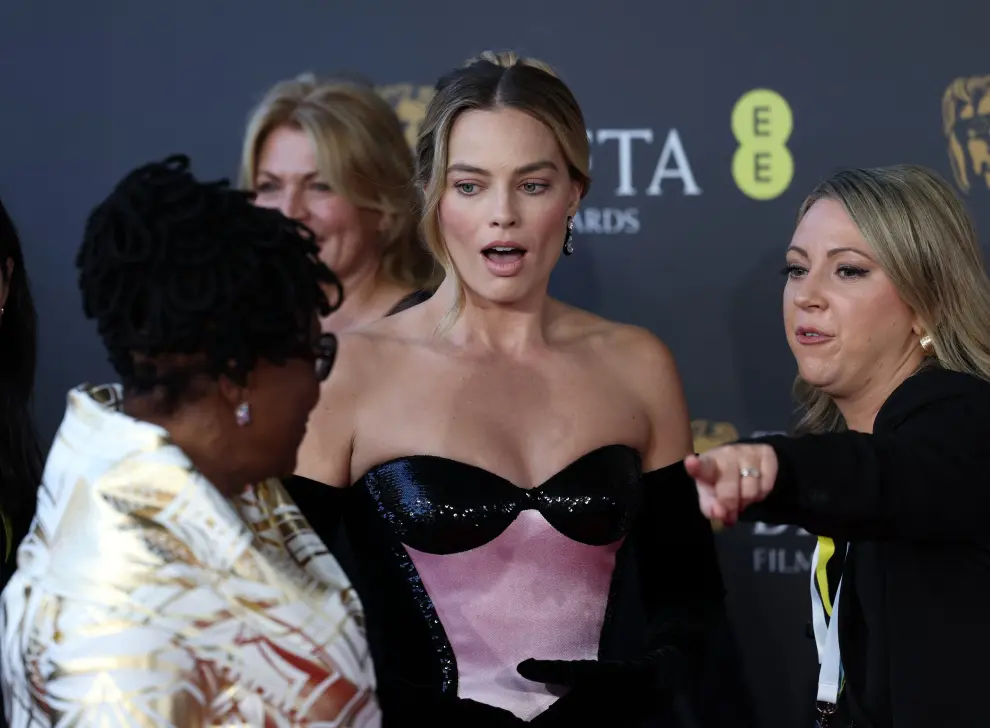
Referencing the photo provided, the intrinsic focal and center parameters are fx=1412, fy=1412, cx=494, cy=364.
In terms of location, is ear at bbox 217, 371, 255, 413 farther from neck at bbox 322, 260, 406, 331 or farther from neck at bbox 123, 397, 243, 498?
neck at bbox 322, 260, 406, 331

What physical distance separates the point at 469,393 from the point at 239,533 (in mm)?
1052

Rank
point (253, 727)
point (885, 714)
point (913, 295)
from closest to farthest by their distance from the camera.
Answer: point (253, 727) → point (885, 714) → point (913, 295)

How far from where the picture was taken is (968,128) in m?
3.06

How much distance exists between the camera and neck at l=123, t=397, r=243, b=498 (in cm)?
123

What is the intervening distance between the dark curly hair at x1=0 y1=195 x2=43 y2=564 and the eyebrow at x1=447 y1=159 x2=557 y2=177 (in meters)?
0.70

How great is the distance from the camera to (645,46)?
310 centimetres

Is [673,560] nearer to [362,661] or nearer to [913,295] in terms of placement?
[913,295]

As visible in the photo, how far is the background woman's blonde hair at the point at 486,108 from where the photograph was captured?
2.20 meters

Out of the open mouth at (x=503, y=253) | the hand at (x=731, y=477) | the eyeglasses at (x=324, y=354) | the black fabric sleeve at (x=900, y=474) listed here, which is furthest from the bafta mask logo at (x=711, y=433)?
the eyeglasses at (x=324, y=354)

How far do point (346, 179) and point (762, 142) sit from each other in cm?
91

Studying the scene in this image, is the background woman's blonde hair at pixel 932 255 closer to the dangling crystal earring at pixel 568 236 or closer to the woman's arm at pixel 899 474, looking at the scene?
the woman's arm at pixel 899 474

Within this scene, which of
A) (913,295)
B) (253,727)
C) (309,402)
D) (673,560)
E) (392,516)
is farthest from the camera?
(673,560)

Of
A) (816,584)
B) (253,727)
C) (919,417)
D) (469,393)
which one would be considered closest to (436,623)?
(469,393)

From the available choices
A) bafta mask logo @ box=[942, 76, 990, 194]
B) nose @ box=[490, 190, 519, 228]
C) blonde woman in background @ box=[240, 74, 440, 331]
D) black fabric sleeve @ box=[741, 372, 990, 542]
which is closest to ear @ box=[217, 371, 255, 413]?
black fabric sleeve @ box=[741, 372, 990, 542]
